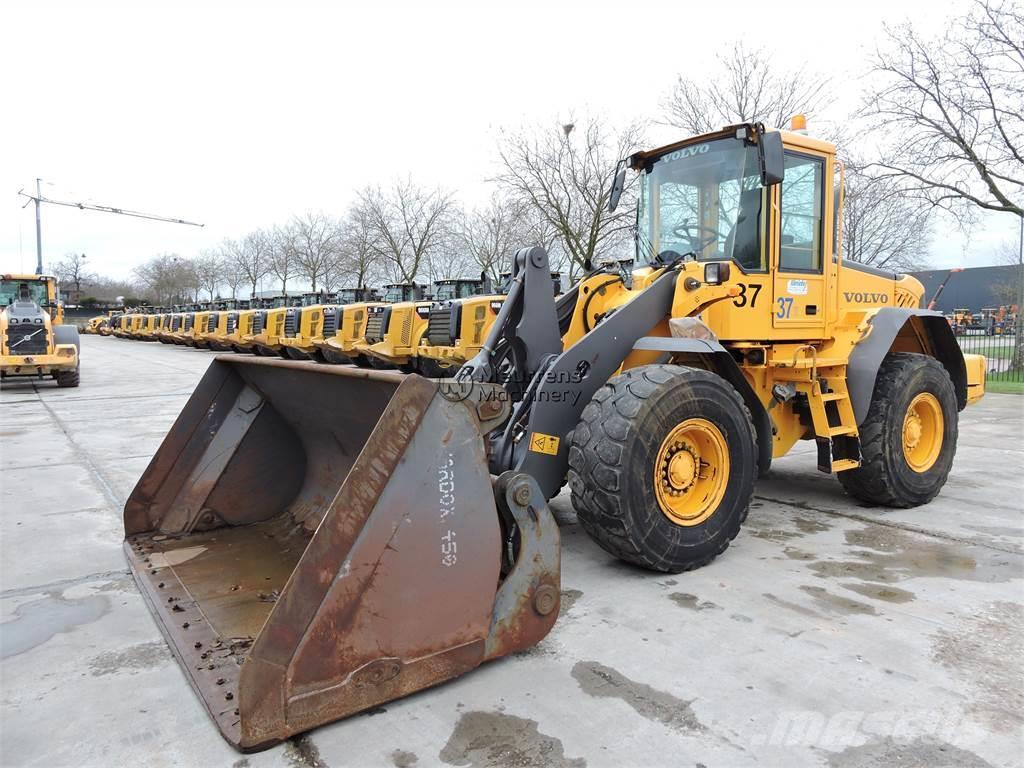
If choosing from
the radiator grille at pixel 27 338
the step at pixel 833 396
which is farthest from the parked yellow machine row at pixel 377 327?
the radiator grille at pixel 27 338

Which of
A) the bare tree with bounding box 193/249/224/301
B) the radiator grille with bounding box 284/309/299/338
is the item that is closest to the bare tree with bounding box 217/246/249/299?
the bare tree with bounding box 193/249/224/301

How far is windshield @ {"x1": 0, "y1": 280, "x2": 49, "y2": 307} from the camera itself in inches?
743

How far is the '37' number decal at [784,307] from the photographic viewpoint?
5207 millimetres

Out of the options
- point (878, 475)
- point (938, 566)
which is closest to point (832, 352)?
point (878, 475)

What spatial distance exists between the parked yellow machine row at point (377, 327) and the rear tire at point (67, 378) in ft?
18.3

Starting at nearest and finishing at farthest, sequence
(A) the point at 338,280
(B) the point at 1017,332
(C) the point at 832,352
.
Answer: (C) the point at 832,352 → (B) the point at 1017,332 → (A) the point at 338,280

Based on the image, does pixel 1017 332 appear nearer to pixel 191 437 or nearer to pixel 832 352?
pixel 832 352

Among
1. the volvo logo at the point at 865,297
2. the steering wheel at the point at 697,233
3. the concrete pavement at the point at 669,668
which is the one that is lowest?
the concrete pavement at the point at 669,668

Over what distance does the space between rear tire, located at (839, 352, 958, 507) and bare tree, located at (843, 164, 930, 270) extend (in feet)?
24.3

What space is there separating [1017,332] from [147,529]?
1998 centimetres

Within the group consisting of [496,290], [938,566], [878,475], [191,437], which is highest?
[496,290]

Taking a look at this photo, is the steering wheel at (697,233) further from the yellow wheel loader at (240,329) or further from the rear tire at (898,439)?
the yellow wheel loader at (240,329)

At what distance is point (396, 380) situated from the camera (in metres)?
3.02

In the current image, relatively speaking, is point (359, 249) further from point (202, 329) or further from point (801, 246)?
point (801, 246)
